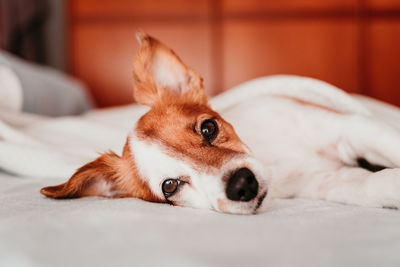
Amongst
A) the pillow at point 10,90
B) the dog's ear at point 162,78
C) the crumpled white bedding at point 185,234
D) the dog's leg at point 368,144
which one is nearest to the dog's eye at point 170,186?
the crumpled white bedding at point 185,234

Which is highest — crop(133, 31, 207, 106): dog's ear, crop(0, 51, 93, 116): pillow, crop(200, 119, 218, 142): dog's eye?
crop(133, 31, 207, 106): dog's ear

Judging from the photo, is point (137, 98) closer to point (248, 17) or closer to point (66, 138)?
point (66, 138)

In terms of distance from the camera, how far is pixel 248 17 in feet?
10.8

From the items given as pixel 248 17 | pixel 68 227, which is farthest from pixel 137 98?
pixel 248 17

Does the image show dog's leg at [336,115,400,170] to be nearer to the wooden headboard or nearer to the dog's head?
the dog's head

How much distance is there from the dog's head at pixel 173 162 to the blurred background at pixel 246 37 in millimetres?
2086

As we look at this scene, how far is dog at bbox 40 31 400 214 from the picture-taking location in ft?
3.07

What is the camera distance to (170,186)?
1.07 m

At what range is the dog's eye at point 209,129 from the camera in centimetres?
110

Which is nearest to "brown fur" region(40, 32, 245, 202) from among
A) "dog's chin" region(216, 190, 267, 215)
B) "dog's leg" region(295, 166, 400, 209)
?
"dog's chin" region(216, 190, 267, 215)

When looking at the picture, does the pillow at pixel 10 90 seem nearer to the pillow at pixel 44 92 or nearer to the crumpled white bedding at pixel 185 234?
the pillow at pixel 44 92

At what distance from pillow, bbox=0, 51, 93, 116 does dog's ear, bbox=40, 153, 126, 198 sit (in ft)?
3.06

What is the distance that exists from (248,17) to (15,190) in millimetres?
2679

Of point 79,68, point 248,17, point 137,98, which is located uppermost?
point 248,17
